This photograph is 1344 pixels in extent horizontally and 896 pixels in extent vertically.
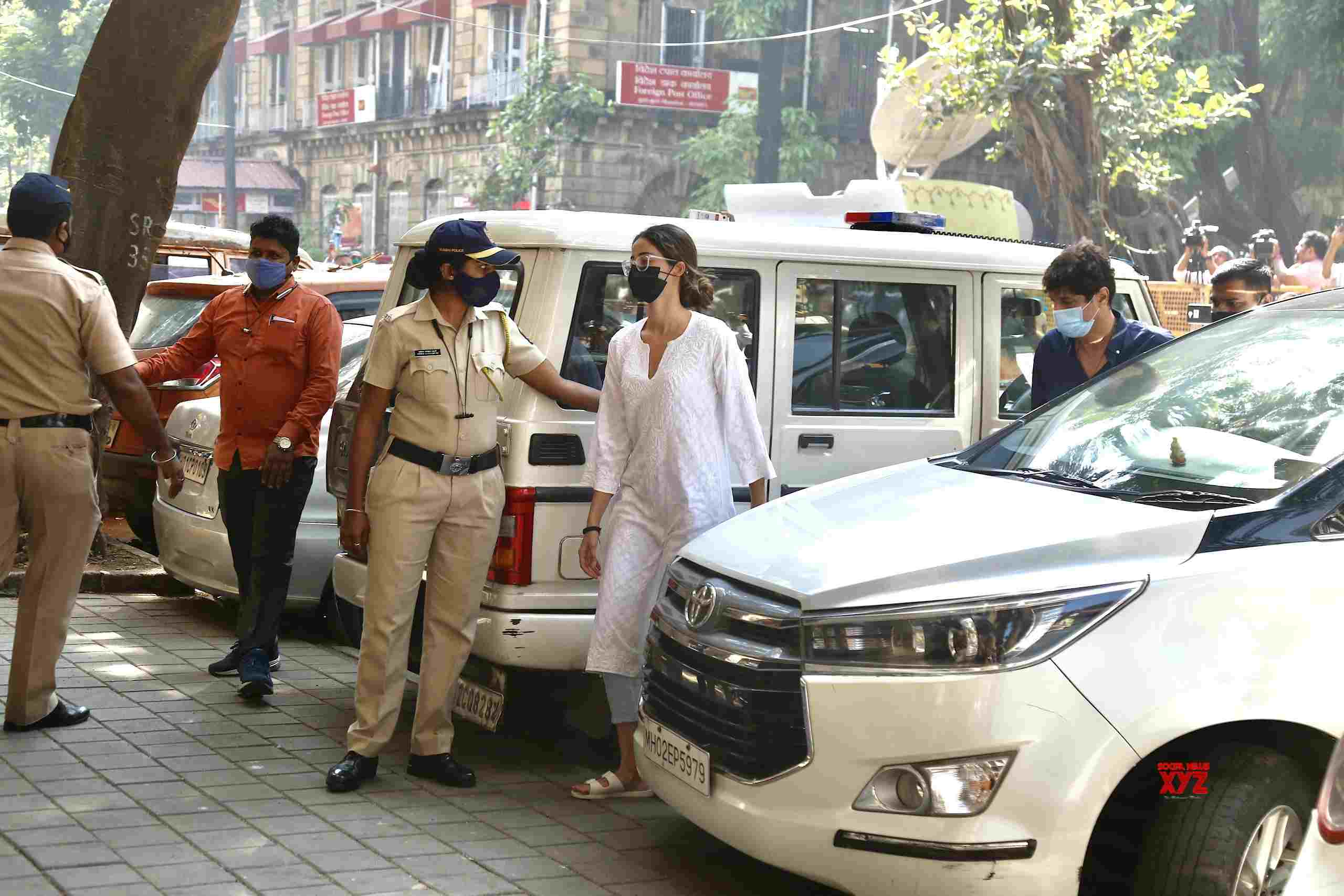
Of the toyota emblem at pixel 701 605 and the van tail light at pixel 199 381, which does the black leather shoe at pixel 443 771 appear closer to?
the toyota emblem at pixel 701 605

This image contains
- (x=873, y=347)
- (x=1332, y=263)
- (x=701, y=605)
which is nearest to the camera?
(x=701, y=605)

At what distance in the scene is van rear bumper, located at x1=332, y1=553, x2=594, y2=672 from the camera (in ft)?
17.1

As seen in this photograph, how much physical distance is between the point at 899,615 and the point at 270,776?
A: 8.48ft

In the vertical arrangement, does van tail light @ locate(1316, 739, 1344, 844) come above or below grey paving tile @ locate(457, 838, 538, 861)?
above

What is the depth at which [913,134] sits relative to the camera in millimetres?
19188

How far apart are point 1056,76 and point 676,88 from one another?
22.8 m

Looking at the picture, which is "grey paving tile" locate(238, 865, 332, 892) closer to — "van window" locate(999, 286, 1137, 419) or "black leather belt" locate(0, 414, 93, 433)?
"black leather belt" locate(0, 414, 93, 433)

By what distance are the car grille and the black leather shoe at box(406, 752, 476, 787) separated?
117cm

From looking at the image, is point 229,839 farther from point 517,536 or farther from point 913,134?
point 913,134

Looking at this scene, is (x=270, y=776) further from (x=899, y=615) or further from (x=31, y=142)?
(x=31, y=142)

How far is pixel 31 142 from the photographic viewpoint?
61.4 meters

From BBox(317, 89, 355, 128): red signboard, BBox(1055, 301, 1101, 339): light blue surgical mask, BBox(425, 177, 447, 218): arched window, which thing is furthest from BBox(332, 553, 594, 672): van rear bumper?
BBox(317, 89, 355, 128): red signboard

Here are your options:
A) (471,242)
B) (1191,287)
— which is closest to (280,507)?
(471,242)

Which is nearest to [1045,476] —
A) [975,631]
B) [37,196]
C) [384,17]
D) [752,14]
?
[975,631]
